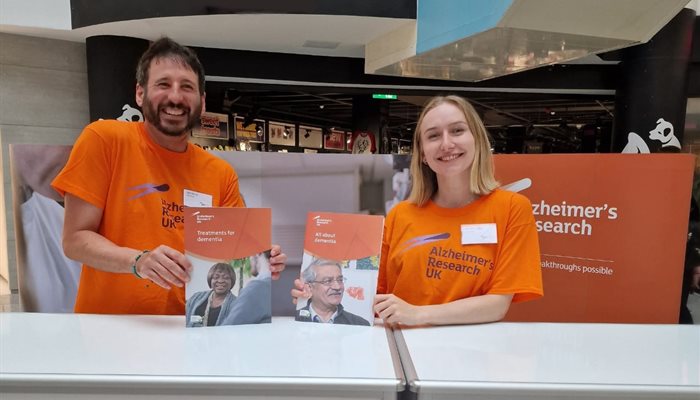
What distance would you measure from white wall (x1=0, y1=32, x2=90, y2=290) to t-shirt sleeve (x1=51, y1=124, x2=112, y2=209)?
5.13m

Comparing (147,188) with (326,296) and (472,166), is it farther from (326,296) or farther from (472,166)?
(472,166)

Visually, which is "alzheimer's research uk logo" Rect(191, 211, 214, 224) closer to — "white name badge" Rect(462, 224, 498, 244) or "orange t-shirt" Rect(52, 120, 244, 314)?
"orange t-shirt" Rect(52, 120, 244, 314)

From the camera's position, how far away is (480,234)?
1.35 m

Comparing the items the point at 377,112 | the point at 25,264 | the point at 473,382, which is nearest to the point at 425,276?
the point at 473,382

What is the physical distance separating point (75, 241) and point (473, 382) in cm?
124

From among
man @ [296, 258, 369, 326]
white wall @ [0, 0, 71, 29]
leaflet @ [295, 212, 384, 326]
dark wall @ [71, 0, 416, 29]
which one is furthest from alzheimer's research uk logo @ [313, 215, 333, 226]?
white wall @ [0, 0, 71, 29]

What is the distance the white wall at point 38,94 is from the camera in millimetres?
5441

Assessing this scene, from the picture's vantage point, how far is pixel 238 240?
1143 millimetres

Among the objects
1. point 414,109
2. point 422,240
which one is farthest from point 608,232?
point 414,109

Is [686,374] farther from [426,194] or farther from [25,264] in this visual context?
[25,264]

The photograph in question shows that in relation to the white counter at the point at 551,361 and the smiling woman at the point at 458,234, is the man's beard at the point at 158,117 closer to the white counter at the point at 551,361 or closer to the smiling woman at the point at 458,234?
the smiling woman at the point at 458,234

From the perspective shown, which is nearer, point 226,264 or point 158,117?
point 226,264

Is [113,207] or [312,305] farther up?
[113,207]

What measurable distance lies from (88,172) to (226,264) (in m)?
0.62
